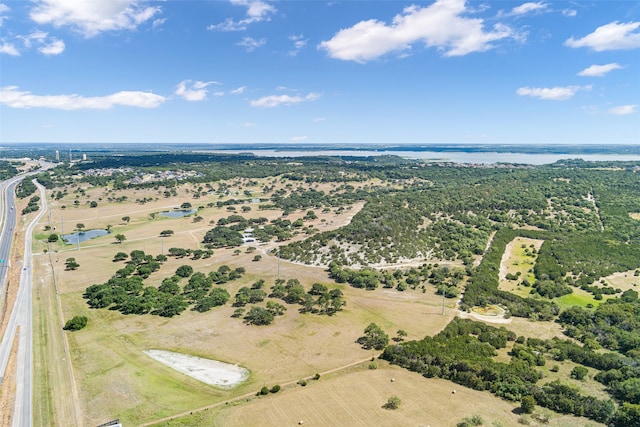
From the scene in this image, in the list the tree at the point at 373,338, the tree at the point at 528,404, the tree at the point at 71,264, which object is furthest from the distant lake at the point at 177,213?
the tree at the point at 528,404

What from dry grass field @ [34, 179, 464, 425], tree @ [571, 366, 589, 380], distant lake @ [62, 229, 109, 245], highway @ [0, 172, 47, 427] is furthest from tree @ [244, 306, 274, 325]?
distant lake @ [62, 229, 109, 245]

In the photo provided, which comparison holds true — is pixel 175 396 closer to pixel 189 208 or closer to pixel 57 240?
pixel 57 240

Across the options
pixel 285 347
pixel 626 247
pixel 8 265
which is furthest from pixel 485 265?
pixel 8 265

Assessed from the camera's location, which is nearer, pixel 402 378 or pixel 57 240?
pixel 402 378

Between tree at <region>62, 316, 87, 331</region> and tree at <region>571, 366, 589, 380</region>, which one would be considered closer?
tree at <region>571, 366, 589, 380</region>

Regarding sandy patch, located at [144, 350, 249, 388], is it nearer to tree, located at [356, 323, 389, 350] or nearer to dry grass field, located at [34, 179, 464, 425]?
dry grass field, located at [34, 179, 464, 425]

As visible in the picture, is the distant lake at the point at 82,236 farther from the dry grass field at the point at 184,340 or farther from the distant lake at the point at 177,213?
the distant lake at the point at 177,213

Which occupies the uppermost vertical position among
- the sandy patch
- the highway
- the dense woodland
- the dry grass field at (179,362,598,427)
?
the dense woodland
